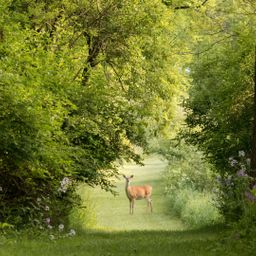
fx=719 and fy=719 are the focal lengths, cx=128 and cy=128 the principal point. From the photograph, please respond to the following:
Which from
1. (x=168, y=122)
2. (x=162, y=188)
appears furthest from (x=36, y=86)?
(x=162, y=188)

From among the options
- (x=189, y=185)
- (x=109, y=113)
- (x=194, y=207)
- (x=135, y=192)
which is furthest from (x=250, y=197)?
(x=189, y=185)

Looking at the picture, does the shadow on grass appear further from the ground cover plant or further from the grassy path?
the grassy path

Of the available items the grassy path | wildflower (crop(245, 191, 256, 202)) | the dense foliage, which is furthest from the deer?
wildflower (crop(245, 191, 256, 202))

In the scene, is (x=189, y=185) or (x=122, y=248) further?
(x=189, y=185)

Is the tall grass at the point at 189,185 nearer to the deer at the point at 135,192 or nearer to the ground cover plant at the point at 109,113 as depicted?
the ground cover plant at the point at 109,113

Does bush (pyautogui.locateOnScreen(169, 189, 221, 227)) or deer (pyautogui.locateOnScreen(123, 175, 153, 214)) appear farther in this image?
deer (pyautogui.locateOnScreen(123, 175, 153, 214))

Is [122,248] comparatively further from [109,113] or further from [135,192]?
[135,192]

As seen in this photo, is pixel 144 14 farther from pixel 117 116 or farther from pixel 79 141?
pixel 79 141

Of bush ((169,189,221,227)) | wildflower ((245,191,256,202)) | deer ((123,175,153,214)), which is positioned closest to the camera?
wildflower ((245,191,256,202))

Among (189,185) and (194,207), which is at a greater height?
(189,185)

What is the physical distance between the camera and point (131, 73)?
82.2 ft

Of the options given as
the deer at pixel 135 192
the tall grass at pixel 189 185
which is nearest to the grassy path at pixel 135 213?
the tall grass at pixel 189 185

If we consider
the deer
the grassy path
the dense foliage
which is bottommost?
the grassy path

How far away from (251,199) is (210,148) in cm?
1007
